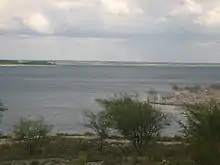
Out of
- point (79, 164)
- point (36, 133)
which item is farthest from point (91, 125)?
point (79, 164)

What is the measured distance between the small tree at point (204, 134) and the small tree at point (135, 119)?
259 centimetres

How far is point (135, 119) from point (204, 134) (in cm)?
481

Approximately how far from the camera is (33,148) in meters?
22.9

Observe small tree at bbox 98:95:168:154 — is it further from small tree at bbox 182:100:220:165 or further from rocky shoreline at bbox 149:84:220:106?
rocky shoreline at bbox 149:84:220:106

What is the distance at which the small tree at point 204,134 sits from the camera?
49.4 feet

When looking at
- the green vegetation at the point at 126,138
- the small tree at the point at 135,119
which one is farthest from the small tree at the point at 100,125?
the small tree at the point at 135,119

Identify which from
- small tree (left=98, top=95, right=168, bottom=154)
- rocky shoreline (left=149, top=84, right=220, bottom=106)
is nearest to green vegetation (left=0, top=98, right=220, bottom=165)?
small tree (left=98, top=95, right=168, bottom=154)

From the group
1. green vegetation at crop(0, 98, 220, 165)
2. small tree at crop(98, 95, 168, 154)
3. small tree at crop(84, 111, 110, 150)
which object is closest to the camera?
green vegetation at crop(0, 98, 220, 165)

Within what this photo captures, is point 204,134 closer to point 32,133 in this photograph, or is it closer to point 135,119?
point 135,119

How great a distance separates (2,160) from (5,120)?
89.6 feet

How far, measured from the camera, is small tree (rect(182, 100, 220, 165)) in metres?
15.1

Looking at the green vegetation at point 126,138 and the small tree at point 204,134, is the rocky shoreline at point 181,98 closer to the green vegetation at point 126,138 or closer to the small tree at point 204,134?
the green vegetation at point 126,138

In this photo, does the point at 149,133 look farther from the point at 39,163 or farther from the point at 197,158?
the point at 197,158

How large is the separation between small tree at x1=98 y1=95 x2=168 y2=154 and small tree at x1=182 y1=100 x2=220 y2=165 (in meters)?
2.59
